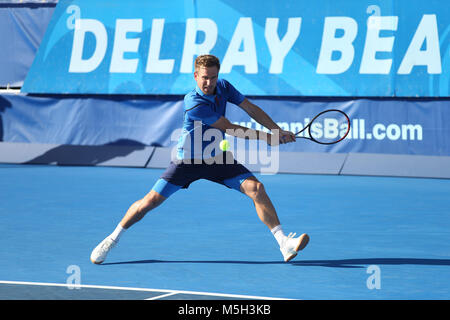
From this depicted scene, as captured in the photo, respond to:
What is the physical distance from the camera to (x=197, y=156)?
27.7 feet

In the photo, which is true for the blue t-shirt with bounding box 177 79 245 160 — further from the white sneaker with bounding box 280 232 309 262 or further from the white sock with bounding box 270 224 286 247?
the white sneaker with bounding box 280 232 309 262

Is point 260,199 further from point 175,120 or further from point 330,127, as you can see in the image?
point 175,120

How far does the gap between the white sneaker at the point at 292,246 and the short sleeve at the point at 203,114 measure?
1.24m

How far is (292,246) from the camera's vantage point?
8.30 m

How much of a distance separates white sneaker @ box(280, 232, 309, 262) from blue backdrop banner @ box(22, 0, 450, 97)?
965 centimetres

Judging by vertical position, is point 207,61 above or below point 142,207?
above

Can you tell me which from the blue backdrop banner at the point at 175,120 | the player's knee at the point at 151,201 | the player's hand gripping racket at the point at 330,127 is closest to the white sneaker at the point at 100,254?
the player's knee at the point at 151,201

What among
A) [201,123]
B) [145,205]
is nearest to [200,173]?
[201,123]

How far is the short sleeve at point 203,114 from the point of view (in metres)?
8.32

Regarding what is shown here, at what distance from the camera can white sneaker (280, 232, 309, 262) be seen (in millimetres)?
8250

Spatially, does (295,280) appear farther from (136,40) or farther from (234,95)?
(136,40)

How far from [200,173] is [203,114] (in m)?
0.54

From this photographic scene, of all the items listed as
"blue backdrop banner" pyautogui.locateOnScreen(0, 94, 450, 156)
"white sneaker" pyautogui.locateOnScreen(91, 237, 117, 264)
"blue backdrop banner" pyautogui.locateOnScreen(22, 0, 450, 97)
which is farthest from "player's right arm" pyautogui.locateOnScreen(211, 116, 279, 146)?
"blue backdrop banner" pyautogui.locateOnScreen(22, 0, 450, 97)

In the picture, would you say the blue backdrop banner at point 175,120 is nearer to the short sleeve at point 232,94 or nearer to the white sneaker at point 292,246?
the short sleeve at point 232,94
